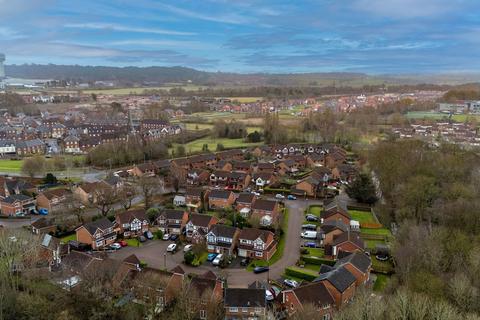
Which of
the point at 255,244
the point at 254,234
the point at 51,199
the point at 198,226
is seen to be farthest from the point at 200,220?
the point at 51,199

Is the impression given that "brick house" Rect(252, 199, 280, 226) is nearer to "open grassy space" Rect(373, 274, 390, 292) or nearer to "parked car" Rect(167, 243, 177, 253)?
"parked car" Rect(167, 243, 177, 253)

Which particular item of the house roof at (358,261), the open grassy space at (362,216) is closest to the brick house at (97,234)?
the house roof at (358,261)

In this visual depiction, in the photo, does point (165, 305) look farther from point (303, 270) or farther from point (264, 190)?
point (264, 190)

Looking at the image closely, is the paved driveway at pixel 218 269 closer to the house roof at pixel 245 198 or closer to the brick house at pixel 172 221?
the brick house at pixel 172 221

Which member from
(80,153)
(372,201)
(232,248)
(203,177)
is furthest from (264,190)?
(80,153)

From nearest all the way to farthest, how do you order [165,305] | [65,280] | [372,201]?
[165,305], [65,280], [372,201]

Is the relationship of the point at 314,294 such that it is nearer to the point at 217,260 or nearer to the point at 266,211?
the point at 217,260
